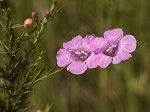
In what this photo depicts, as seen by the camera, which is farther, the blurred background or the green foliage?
the blurred background

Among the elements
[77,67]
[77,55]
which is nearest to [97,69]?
[77,55]

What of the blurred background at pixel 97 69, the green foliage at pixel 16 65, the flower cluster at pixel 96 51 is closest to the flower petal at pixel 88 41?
the flower cluster at pixel 96 51

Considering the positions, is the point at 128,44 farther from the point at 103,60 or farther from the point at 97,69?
the point at 97,69

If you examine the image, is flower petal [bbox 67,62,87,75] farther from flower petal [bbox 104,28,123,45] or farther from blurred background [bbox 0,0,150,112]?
blurred background [bbox 0,0,150,112]

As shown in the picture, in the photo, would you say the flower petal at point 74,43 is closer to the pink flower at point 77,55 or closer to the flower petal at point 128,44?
the pink flower at point 77,55

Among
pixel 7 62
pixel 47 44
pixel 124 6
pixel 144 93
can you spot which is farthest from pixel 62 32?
pixel 7 62

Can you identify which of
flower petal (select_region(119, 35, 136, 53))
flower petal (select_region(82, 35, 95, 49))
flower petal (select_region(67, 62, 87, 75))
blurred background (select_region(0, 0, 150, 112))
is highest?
blurred background (select_region(0, 0, 150, 112))

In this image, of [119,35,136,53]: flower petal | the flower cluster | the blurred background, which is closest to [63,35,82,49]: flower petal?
the flower cluster
